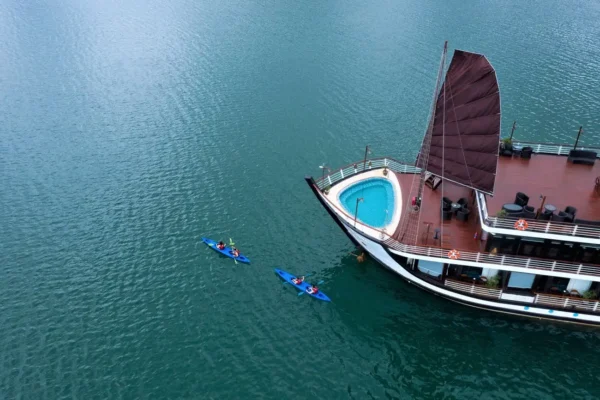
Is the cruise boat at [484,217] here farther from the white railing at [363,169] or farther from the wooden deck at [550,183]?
the white railing at [363,169]

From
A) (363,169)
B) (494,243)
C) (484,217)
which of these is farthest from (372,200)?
(494,243)

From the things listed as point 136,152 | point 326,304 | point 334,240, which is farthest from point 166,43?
point 326,304

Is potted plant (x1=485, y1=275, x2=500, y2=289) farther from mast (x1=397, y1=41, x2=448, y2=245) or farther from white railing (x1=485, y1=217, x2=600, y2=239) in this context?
mast (x1=397, y1=41, x2=448, y2=245)

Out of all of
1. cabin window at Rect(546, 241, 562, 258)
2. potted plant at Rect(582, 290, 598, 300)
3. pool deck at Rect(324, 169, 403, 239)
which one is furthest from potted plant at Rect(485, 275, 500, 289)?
pool deck at Rect(324, 169, 403, 239)

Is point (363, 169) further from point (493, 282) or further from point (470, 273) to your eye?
point (493, 282)

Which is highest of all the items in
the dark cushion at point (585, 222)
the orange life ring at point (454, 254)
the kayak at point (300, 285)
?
the dark cushion at point (585, 222)

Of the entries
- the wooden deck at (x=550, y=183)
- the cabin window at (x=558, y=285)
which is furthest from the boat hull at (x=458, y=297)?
the wooden deck at (x=550, y=183)

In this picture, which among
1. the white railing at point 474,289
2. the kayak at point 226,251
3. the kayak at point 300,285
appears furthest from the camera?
the kayak at point 226,251
